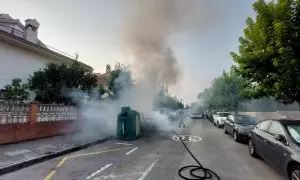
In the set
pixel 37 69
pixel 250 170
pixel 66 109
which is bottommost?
pixel 250 170

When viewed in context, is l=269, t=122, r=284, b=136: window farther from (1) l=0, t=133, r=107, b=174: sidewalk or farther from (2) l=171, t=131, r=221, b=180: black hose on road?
(1) l=0, t=133, r=107, b=174: sidewalk

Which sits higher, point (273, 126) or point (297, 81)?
point (297, 81)

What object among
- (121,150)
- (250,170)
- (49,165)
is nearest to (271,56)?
(250,170)

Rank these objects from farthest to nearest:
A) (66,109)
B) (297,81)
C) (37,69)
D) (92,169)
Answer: (37,69) → (66,109) → (297,81) → (92,169)

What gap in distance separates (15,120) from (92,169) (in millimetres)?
4550

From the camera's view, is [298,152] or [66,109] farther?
[66,109]

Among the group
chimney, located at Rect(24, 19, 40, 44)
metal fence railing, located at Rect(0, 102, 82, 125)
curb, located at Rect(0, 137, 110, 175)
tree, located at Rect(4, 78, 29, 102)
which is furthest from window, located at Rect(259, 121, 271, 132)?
chimney, located at Rect(24, 19, 40, 44)

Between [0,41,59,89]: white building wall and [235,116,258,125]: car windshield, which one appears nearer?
[0,41,59,89]: white building wall

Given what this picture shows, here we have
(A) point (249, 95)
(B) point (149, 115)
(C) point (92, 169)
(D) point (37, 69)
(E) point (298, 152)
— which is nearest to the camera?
(E) point (298, 152)

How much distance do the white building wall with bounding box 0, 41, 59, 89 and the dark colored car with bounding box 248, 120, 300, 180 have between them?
12994 mm

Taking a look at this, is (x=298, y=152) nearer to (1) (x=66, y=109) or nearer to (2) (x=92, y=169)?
(2) (x=92, y=169)

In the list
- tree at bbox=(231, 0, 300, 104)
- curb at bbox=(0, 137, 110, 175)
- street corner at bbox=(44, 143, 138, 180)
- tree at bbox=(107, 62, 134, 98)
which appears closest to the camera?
street corner at bbox=(44, 143, 138, 180)

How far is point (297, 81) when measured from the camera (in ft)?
21.7

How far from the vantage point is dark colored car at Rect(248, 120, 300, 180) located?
4.42m
